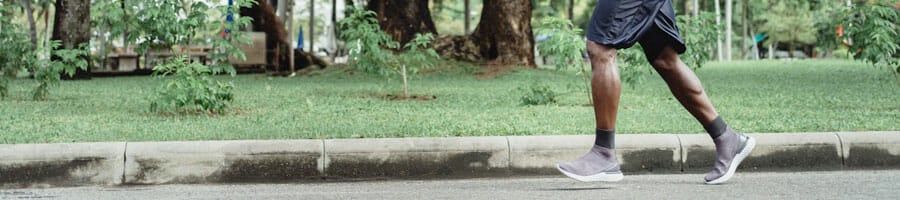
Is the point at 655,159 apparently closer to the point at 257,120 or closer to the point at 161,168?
the point at 161,168

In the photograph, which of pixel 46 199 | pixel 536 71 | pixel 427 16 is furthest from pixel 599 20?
pixel 427 16

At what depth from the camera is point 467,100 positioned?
11.4m

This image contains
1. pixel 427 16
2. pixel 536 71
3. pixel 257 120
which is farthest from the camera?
pixel 427 16

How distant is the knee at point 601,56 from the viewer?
538 centimetres

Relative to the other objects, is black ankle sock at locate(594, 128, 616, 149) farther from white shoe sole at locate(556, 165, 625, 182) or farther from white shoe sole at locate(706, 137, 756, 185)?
white shoe sole at locate(706, 137, 756, 185)

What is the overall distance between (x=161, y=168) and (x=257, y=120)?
2598 millimetres

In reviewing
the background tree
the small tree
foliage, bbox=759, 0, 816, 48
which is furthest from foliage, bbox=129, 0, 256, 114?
foliage, bbox=759, 0, 816, 48

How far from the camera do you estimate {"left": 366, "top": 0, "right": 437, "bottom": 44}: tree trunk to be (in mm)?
19875

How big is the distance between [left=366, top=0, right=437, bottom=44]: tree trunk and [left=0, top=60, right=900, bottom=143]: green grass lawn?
5282mm

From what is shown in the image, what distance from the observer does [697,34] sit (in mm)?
10938

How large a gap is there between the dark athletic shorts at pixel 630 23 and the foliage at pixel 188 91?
412cm

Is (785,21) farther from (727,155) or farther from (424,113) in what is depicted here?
(727,155)

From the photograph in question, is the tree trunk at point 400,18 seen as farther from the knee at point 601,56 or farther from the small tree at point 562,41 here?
the knee at point 601,56

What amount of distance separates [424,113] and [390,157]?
10.0 feet
